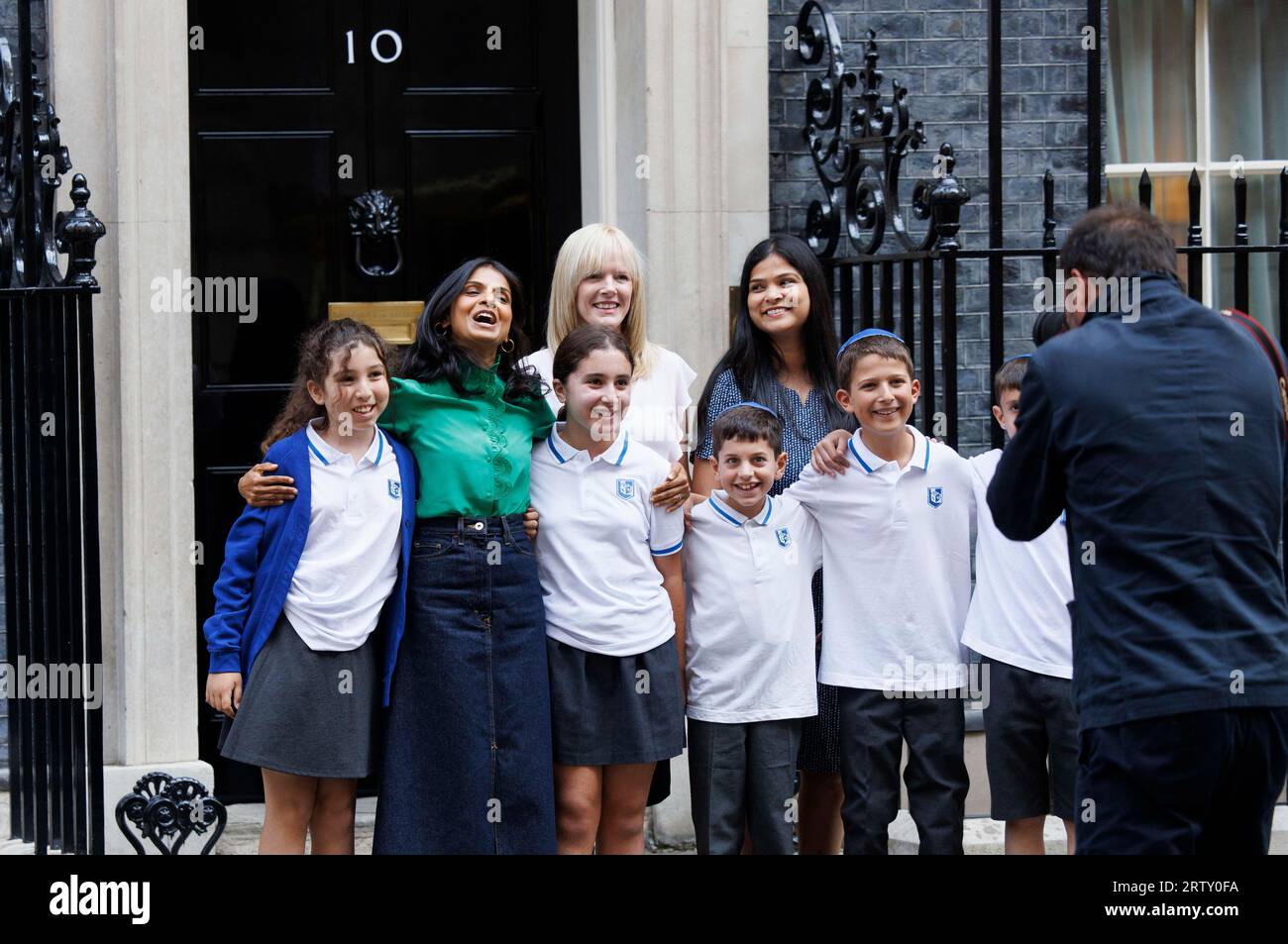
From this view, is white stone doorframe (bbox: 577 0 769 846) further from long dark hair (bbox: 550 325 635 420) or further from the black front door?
long dark hair (bbox: 550 325 635 420)

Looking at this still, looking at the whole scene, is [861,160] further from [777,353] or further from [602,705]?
[602,705]

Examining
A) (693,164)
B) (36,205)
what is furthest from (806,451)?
(36,205)

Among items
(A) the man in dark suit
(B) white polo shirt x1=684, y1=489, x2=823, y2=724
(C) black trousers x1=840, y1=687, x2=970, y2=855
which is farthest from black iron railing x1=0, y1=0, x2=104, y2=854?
(A) the man in dark suit

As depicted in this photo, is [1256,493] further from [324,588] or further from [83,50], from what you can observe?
[83,50]

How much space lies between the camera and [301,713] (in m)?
4.14

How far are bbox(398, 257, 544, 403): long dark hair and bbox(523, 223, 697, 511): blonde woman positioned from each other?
15cm

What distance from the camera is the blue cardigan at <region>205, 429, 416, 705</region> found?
4164mm

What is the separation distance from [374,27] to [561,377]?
2.51m

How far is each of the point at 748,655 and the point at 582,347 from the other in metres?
0.93

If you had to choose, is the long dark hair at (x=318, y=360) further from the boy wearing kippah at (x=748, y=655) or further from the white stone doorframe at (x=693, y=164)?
the white stone doorframe at (x=693, y=164)

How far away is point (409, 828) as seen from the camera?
13.7 feet
